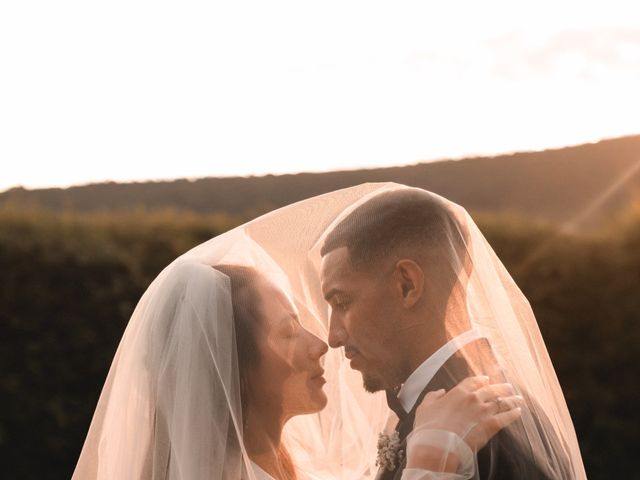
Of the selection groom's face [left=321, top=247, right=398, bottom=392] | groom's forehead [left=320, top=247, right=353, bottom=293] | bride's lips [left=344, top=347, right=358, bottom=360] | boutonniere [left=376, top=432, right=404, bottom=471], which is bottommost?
boutonniere [left=376, top=432, right=404, bottom=471]

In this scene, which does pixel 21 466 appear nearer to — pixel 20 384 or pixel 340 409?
pixel 20 384

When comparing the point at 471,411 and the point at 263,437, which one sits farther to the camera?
the point at 263,437

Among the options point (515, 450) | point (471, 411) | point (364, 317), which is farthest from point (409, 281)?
point (515, 450)

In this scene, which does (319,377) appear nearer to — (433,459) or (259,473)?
(259,473)

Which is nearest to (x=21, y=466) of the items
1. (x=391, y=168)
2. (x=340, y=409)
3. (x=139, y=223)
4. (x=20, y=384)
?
(x=20, y=384)

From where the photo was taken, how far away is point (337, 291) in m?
3.38

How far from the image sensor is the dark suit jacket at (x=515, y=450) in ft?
9.50

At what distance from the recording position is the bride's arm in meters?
2.90

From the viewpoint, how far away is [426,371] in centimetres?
310

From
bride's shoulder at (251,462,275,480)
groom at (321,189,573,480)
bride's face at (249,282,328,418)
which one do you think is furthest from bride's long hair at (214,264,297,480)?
groom at (321,189,573,480)

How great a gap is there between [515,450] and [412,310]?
0.54m

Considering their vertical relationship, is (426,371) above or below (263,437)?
above

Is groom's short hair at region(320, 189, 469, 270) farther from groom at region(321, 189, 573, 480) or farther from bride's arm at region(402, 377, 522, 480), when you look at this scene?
bride's arm at region(402, 377, 522, 480)

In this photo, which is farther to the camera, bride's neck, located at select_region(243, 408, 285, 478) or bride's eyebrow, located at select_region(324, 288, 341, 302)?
bride's neck, located at select_region(243, 408, 285, 478)
